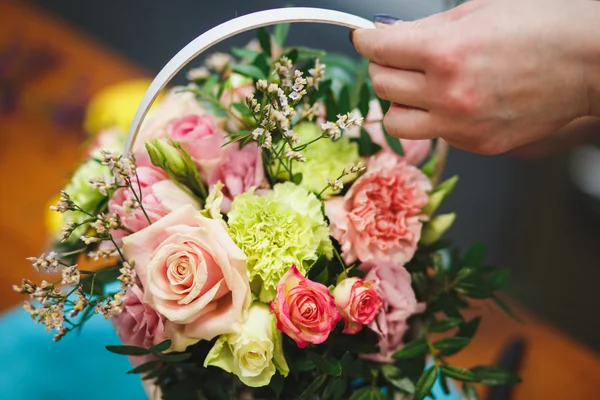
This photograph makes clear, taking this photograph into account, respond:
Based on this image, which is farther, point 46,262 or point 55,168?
point 55,168

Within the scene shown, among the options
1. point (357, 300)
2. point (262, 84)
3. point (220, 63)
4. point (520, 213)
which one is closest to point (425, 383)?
point (357, 300)

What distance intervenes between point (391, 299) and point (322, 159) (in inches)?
A: 6.9

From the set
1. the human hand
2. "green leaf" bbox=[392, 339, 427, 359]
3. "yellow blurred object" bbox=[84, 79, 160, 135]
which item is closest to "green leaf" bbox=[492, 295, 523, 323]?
"green leaf" bbox=[392, 339, 427, 359]

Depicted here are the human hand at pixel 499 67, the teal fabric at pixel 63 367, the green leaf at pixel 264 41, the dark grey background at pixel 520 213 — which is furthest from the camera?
the dark grey background at pixel 520 213

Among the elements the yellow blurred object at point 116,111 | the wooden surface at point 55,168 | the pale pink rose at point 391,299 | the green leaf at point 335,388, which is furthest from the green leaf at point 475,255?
the yellow blurred object at point 116,111

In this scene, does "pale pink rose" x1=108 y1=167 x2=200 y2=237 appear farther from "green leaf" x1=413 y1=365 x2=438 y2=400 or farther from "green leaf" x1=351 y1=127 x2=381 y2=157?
"green leaf" x1=413 y1=365 x2=438 y2=400

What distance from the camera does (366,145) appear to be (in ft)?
2.14

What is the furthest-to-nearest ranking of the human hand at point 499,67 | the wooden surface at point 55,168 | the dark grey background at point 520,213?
the dark grey background at point 520,213
the wooden surface at point 55,168
the human hand at point 499,67

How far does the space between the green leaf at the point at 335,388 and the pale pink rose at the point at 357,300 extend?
0.08 meters

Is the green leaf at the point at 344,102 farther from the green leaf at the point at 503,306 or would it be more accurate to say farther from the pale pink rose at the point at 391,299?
the green leaf at the point at 503,306

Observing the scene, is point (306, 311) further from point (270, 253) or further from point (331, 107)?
point (331, 107)

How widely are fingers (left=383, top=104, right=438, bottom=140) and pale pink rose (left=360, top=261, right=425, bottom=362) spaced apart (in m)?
0.14

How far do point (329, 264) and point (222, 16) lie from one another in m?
1.65

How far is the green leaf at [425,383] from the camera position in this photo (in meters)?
0.61
